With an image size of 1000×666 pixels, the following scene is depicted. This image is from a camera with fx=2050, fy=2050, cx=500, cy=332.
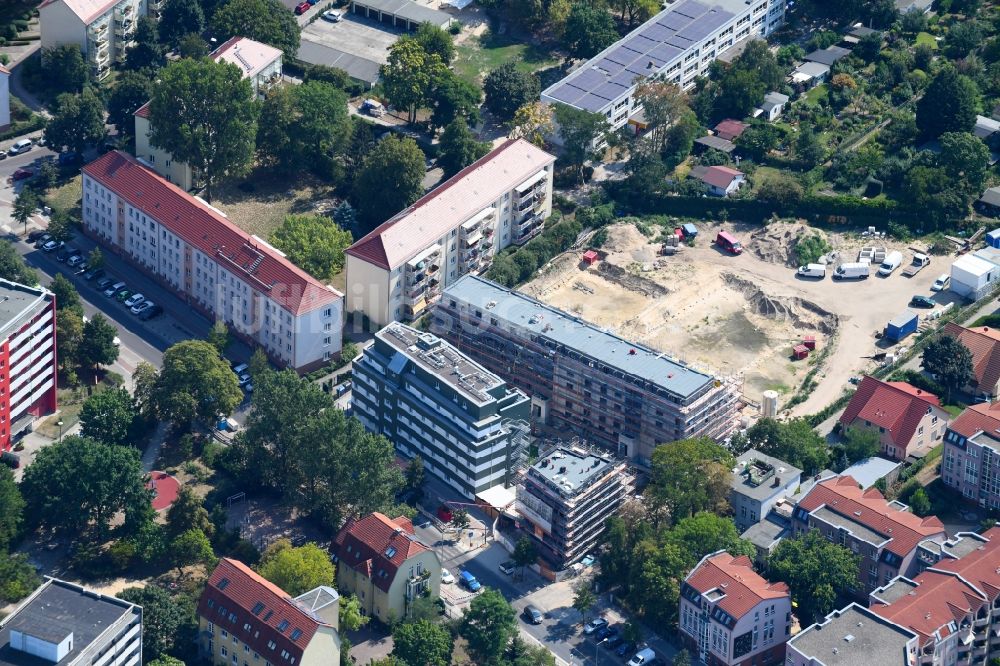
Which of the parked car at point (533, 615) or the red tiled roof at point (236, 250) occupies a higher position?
the red tiled roof at point (236, 250)

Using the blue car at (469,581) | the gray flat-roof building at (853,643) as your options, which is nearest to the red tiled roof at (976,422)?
the gray flat-roof building at (853,643)

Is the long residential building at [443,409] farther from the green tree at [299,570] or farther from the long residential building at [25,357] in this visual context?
the long residential building at [25,357]

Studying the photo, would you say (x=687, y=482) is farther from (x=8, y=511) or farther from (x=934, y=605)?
(x=8, y=511)

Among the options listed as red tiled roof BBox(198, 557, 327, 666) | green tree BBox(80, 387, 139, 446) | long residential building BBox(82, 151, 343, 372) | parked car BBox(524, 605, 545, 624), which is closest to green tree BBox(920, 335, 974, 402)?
parked car BBox(524, 605, 545, 624)

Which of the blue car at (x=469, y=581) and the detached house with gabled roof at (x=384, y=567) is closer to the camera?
the detached house with gabled roof at (x=384, y=567)

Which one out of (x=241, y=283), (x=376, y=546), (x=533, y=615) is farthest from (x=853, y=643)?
(x=241, y=283)

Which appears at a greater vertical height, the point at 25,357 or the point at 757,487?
the point at 25,357
